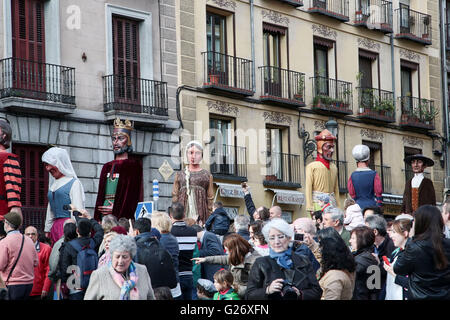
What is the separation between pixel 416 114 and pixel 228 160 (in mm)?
9601

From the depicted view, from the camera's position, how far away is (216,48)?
26.7 m

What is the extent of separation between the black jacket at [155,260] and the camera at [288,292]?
7.58ft

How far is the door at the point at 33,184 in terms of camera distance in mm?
21156

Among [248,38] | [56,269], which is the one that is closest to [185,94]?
[248,38]

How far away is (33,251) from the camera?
36.7ft

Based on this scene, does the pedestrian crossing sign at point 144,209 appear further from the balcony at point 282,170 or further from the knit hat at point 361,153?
the balcony at point 282,170

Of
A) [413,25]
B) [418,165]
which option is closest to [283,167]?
[413,25]

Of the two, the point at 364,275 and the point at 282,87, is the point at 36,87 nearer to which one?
the point at 282,87

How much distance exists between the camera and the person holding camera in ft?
40.9

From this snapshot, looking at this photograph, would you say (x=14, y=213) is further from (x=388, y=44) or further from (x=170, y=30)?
(x=388, y=44)

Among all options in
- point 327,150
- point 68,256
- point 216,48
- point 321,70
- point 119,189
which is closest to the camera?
point 68,256

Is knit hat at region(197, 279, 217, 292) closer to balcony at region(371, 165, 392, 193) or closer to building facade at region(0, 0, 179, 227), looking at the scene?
building facade at region(0, 0, 179, 227)

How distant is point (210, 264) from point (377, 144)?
21146mm

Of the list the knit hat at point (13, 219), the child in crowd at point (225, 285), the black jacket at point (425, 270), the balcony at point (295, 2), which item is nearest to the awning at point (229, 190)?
the balcony at point (295, 2)
